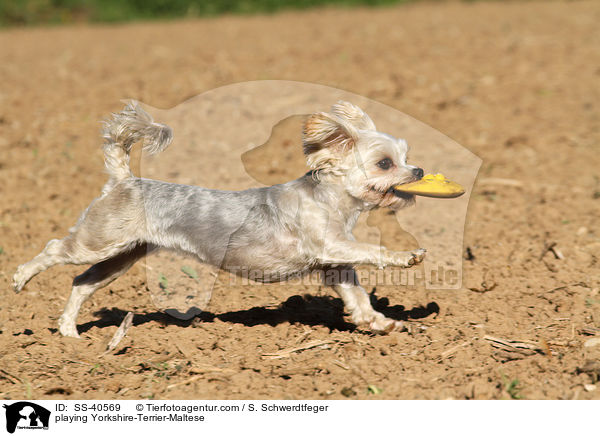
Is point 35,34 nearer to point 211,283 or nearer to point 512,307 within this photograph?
point 211,283

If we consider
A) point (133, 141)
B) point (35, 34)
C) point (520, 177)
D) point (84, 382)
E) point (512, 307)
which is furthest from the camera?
point (35, 34)

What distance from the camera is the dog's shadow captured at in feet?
20.9

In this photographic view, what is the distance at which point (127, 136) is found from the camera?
5.86 meters

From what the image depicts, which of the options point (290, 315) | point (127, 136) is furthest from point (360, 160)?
point (127, 136)

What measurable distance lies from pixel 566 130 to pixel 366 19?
11115 millimetres

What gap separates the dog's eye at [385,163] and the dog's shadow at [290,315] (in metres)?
1.58

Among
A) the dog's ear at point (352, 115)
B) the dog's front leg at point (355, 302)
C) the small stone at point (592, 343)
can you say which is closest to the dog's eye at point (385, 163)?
the dog's ear at point (352, 115)

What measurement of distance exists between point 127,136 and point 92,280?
144 cm

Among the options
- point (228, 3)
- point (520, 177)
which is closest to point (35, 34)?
point (228, 3)

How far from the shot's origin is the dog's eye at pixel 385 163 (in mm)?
5504

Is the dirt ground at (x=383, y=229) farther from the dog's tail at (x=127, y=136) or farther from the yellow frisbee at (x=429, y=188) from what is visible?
the dog's tail at (x=127, y=136)

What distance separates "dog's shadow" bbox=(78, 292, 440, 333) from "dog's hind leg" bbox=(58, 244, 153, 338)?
23 centimetres

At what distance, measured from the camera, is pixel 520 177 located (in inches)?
390
